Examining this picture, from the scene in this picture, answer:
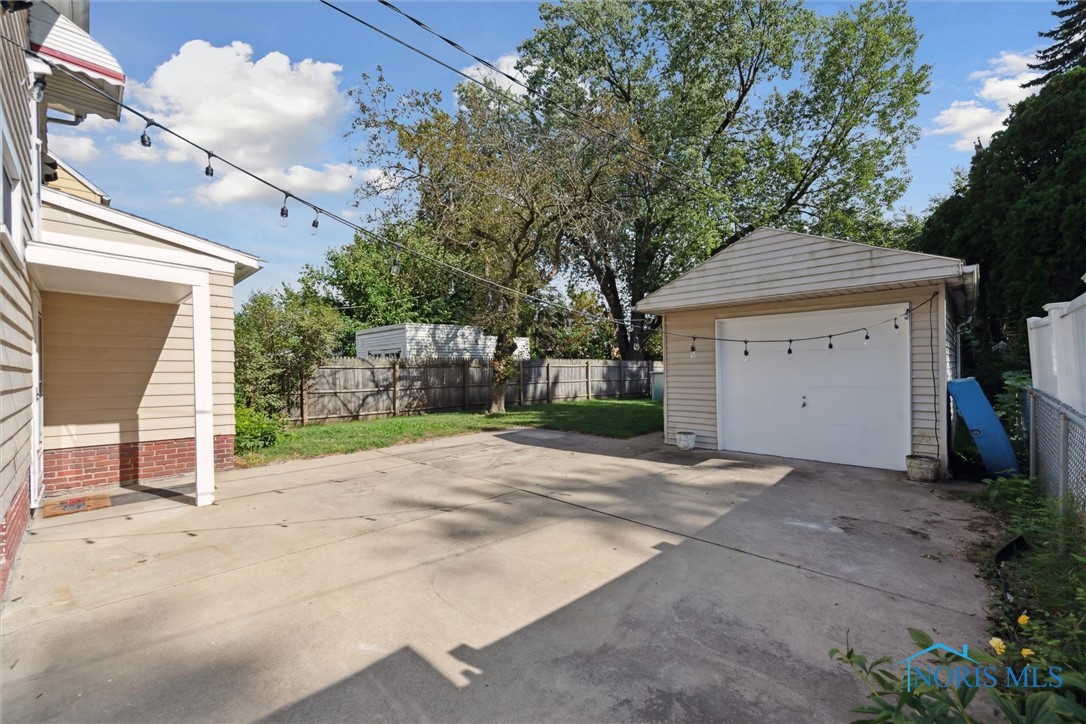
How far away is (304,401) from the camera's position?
39.0ft

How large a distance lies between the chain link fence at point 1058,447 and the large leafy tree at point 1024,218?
23.3 ft

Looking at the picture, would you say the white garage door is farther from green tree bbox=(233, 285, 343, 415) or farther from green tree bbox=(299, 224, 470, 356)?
green tree bbox=(299, 224, 470, 356)

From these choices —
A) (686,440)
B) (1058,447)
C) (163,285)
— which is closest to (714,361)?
(686,440)

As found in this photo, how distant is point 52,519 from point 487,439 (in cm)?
655

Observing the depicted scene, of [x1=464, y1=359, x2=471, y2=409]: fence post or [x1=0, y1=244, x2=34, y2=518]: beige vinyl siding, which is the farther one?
[x1=464, y1=359, x2=471, y2=409]: fence post

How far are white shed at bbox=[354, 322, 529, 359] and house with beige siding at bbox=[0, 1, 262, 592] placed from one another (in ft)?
27.1

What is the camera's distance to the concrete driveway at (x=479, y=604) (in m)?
2.29

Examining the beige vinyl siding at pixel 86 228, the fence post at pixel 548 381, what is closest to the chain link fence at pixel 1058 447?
the beige vinyl siding at pixel 86 228

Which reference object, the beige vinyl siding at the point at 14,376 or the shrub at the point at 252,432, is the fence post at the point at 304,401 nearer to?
the shrub at the point at 252,432

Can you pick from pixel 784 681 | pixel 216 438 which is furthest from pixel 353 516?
pixel 784 681

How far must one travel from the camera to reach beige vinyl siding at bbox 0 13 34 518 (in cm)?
319

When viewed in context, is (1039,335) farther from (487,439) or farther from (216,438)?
(216,438)

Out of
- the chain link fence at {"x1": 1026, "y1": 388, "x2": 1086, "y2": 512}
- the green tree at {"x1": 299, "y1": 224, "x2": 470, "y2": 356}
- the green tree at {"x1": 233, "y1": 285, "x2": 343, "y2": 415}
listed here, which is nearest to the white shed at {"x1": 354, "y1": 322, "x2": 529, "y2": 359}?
the green tree at {"x1": 299, "y1": 224, "x2": 470, "y2": 356}

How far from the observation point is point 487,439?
10.3 metres
